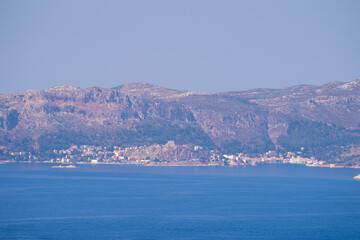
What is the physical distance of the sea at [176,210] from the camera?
98.2m

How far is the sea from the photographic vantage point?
98.2 metres

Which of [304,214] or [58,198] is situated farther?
[58,198]

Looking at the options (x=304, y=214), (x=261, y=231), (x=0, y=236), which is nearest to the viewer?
(x=0, y=236)

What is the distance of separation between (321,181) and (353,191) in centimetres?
3664

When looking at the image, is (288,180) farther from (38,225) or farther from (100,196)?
(38,225)

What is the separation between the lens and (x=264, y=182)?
187500 mm

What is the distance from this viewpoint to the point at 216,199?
457ft

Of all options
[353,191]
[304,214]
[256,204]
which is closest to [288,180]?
[353,191]

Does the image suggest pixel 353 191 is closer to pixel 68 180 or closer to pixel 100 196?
pixel 100 196

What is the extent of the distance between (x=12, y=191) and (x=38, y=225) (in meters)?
47.3

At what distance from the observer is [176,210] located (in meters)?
120

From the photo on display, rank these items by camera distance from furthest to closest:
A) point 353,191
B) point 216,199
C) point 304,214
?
point 353,191 < point 216,199 < point 304,214

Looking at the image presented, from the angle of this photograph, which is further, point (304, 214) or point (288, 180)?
point (288, 180)

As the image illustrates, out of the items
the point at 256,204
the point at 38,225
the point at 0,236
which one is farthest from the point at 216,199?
the point at 0,236
